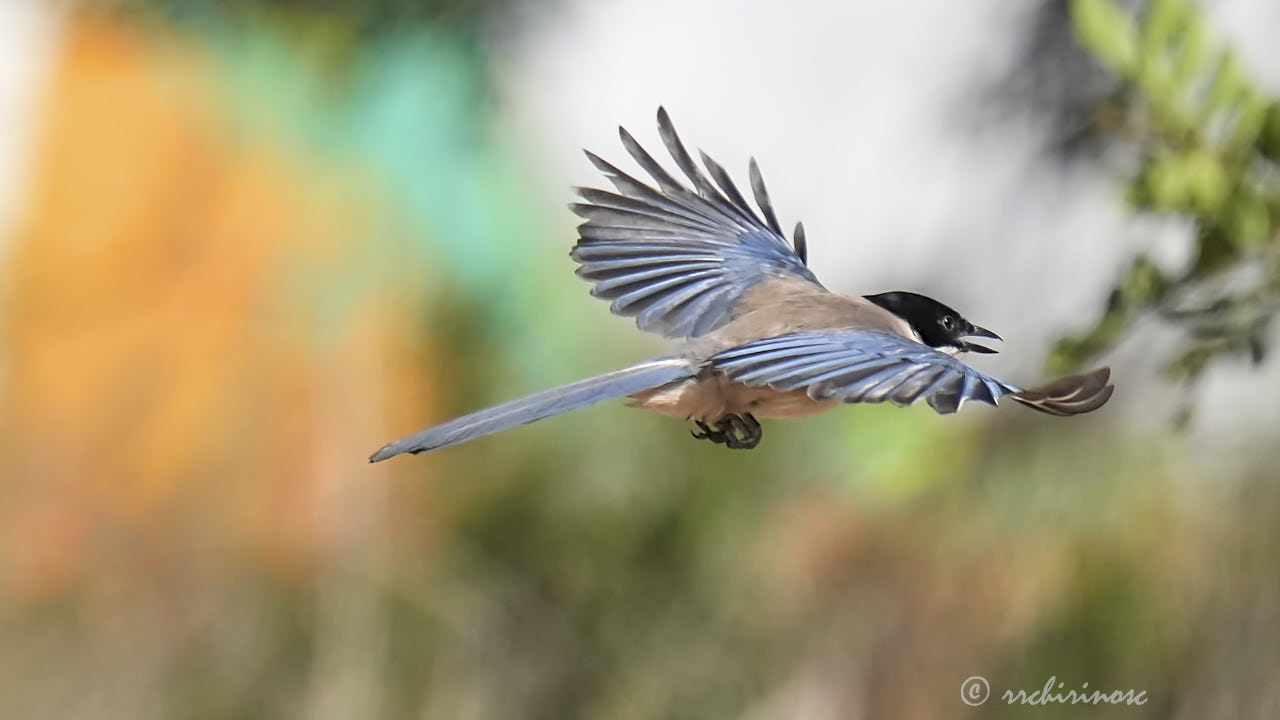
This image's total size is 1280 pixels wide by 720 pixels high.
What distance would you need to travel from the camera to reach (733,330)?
879mm

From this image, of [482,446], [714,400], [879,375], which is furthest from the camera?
[482,446]

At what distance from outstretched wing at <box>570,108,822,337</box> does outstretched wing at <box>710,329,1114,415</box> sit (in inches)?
4.9

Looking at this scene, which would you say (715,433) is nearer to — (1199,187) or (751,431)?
(751,431)

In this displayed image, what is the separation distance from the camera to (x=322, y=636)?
8.41 ft

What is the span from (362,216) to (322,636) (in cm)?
82

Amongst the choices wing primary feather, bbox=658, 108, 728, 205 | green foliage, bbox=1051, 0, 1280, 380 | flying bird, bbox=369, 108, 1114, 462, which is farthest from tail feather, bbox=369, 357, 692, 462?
green foliage, bbox=1051, 0, 1280, 380

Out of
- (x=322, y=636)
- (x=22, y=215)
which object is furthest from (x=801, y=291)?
(x=22, y=215)

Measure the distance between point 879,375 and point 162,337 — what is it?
7.52 ft

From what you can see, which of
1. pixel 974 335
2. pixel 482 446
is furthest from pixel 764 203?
pixel 482 446

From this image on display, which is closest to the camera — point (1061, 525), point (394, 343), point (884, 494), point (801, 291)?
point (801, 291)

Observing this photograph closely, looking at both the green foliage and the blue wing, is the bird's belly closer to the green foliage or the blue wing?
the blue wing

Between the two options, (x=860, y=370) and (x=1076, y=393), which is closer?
(x=1076, y=393)

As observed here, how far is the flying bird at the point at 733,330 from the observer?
66 cm

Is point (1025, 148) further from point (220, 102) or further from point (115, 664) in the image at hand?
point (115, 664)
